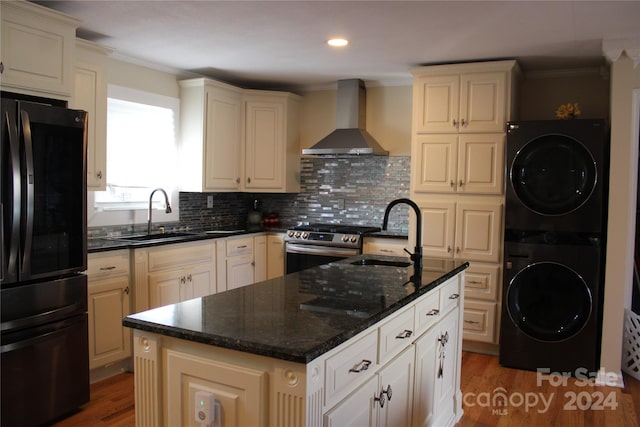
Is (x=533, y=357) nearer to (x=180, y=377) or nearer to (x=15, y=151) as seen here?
(x=180, y=377)

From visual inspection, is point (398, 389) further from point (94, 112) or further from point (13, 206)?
point (94, 112)

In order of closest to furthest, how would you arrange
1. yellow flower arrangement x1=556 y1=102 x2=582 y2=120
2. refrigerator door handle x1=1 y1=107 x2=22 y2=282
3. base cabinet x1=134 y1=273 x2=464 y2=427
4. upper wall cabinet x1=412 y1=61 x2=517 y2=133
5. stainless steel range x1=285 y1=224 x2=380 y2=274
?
base cabinet x1=134 y1=273 x2=464 y2=427, refrigerator door handle x1=1 y1=107 x2=22 y2=282, yellow flower arrangement x1=556 y1=102 x2=582 y2=120, upper wall cabinet x1=412 y1=61 x2=517 y2=133, stainless steel range x1=285 y1=224 x2=380 y2=274

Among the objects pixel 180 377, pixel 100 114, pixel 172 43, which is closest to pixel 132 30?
pixel 172 43

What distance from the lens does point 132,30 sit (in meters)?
3.29

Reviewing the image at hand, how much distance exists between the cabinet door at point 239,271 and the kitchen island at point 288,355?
7.34 ft

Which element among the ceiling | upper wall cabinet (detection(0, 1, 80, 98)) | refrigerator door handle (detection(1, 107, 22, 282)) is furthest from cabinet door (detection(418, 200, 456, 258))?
refrigerator door handle (detection(1, 107, 22, 282))

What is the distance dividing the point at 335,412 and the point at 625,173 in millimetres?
2854

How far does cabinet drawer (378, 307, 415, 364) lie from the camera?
5.94 feet

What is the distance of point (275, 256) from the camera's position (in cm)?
488

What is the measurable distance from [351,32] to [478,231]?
5.87 ft

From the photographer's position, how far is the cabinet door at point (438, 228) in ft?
13.3

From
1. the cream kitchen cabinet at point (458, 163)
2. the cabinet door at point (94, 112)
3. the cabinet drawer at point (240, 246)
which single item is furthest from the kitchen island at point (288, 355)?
the cabinet drawer at point (240, 246)

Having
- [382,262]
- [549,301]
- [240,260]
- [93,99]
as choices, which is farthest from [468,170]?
[93,99]

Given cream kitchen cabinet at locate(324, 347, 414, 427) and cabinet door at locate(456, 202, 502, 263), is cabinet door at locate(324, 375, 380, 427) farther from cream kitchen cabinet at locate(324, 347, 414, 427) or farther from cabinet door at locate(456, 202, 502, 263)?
cabinet door at locate(456, 202, 502, 263)
